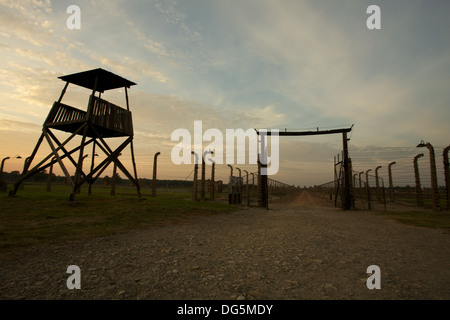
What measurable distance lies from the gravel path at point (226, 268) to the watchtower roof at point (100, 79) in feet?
27.7

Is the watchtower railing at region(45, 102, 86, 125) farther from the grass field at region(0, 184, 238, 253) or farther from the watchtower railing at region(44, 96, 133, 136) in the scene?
the grass field at region(0, 184, 238, 253)

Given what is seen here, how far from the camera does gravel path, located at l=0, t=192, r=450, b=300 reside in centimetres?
295

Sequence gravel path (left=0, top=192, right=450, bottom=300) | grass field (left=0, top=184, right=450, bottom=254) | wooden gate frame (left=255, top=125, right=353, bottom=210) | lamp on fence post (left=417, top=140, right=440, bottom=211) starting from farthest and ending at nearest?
wooden gate frame (left=255, top=125, right=353, bottom=210)
lamp on fence post (left=417, top=140, right=440, bottom=211)
grass field (left=0, top=184, right=450, bottom=254)
gravel path (left=0, top=192, right=450, bottom=300)

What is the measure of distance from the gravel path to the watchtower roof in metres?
8.45

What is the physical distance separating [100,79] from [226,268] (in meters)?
11.8

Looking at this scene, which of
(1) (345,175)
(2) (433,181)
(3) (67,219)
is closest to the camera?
(3) (67,219)

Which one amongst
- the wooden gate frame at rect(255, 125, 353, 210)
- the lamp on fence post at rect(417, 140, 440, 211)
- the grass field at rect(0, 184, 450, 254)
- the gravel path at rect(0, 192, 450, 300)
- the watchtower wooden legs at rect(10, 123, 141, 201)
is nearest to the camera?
the gravel path at rect(0, 192, 450, 300)

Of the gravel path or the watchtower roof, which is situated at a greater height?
the watchtower roof

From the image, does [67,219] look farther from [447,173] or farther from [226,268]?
[447,173]

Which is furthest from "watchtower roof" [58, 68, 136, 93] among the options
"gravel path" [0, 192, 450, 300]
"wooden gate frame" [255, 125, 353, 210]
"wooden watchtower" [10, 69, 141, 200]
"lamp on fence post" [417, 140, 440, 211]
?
"lamp on fence post" [417, 140, 440, 211]

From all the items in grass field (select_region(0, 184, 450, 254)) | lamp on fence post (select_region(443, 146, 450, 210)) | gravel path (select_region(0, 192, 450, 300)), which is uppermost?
lamp on fence post (select_region(443, 146, 450, 210))

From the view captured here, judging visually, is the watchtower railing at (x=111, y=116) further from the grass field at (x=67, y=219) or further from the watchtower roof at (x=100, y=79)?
the grass field at (x=67, y=219)

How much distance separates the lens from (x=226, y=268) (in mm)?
3912

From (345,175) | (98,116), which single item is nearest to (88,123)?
(98,116)
